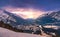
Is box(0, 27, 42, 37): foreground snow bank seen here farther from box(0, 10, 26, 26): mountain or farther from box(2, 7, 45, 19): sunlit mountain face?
box(2, 7, 45, 19): sunlit mountain face

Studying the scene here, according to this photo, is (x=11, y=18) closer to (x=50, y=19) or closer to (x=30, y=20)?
(x=30, y=20)

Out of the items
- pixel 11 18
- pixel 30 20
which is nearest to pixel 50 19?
pixel 30 20

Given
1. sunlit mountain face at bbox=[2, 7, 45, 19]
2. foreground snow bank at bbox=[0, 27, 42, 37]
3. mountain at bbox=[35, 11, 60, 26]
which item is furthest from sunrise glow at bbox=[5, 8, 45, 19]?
foreground snow bank at bbox=[0, 27, 42, 37]

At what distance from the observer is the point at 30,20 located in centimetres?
322

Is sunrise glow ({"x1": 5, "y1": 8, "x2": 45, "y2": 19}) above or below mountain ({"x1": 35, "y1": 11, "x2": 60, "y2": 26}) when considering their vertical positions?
above

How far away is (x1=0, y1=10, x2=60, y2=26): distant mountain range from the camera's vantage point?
124 inches

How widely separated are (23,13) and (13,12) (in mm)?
200

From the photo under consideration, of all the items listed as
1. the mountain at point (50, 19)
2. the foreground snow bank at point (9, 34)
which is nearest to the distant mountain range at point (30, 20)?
the mountain at point (50, 19)

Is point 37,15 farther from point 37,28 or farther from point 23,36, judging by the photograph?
point 23,36

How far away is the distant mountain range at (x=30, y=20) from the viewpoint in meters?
3.15

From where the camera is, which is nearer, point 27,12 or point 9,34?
point 9,34

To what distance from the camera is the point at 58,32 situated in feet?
10.3

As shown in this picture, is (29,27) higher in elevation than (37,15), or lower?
lower

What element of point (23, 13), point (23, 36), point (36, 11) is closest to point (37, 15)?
point (36, 11)
